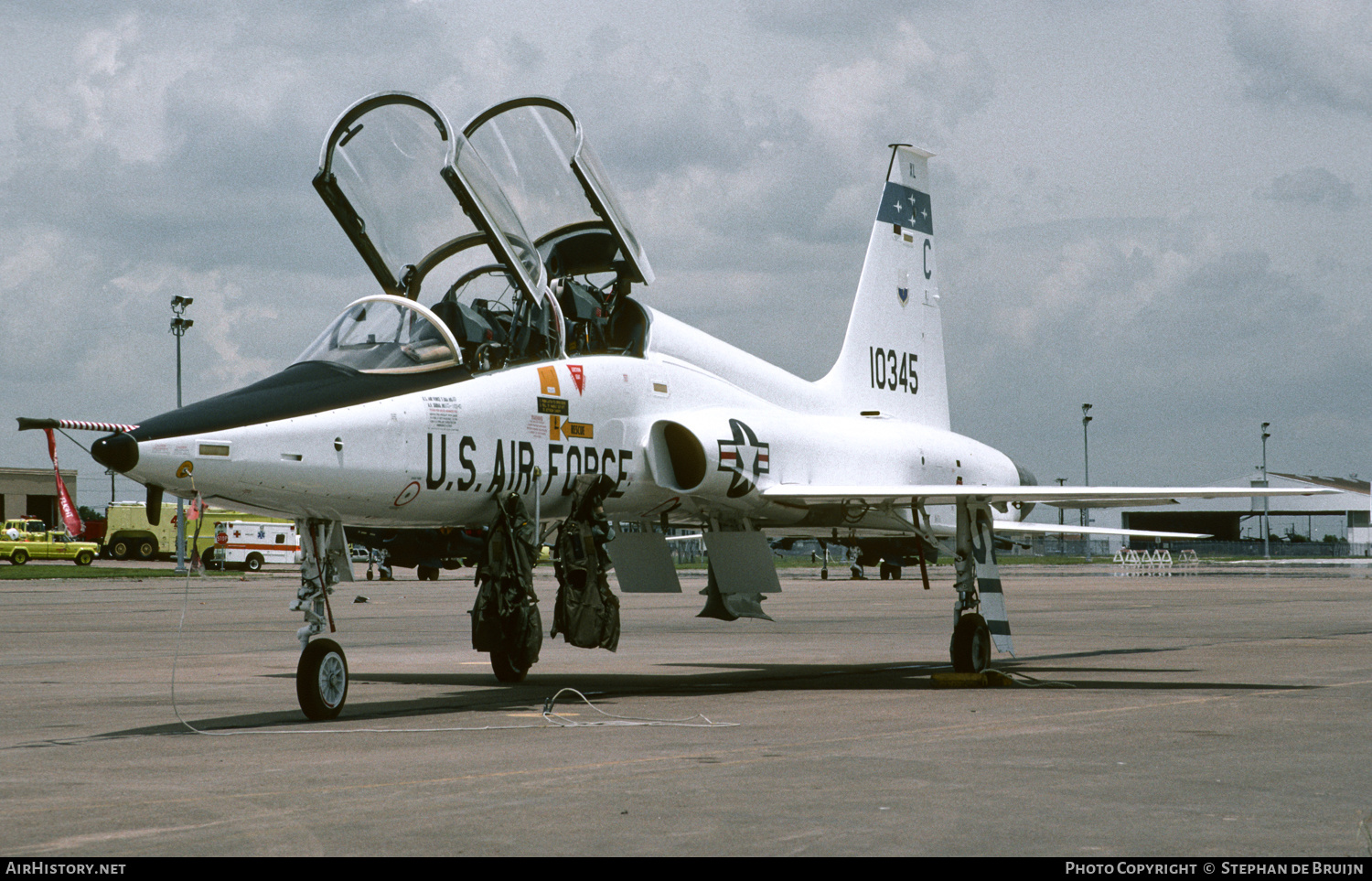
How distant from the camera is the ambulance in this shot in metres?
63.1

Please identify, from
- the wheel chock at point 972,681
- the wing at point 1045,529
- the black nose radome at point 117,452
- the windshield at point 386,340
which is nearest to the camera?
the black nose radome at point 117,452

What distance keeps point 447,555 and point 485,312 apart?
14.6 ft

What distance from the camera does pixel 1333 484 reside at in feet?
32.7

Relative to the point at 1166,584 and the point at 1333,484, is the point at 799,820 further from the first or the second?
the point at 1166,584

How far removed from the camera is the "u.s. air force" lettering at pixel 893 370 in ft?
59.7

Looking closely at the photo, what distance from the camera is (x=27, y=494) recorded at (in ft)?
261

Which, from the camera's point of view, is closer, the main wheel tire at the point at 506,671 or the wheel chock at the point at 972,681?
the wheel chock at the point at 972,681

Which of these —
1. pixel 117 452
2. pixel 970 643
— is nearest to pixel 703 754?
pixel 117 452

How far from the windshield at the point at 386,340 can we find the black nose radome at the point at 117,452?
200 cm

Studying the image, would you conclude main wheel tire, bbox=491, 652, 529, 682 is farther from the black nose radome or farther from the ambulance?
the ambulance

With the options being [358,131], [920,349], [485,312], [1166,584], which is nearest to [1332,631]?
[920,349]

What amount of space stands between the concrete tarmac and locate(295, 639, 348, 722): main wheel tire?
0.22m

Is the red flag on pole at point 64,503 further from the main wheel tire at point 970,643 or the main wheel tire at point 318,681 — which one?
the main wheel tire at point 970,643

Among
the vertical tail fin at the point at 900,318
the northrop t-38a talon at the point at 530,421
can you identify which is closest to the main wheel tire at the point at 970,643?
the northrop t-38a talon at the point at 530,421
